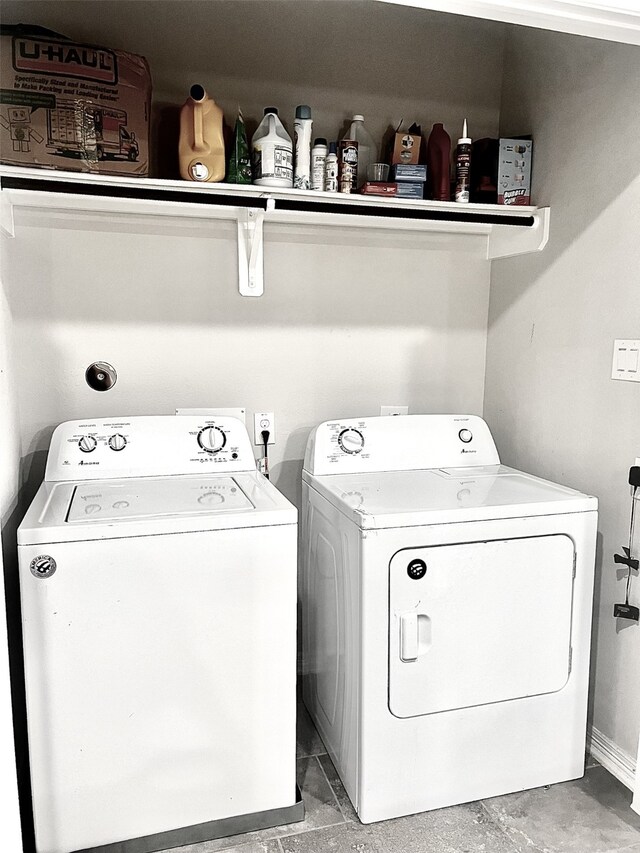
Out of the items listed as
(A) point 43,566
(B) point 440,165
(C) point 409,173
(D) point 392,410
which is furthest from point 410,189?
(A) point 43,566

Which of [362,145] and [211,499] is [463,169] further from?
[211,499]

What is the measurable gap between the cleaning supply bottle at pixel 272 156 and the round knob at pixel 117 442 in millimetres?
874

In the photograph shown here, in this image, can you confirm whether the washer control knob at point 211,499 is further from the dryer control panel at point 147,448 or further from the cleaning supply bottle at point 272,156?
the cleaning supply bottle at point 272,156

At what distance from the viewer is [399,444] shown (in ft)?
7.75

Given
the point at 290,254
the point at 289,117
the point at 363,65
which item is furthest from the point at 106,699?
the point at 363,65

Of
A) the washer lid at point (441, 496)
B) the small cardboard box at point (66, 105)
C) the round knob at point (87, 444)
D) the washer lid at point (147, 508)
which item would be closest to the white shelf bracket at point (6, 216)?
the small cardboard box at point (66, 105)

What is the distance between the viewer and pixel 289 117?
93.0 inches

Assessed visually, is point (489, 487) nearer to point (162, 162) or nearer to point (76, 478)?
point (76, 478)

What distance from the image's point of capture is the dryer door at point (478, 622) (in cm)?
180

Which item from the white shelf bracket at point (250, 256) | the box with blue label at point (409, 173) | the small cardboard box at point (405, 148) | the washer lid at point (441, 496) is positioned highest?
the small cardboard box at point (405, 148)

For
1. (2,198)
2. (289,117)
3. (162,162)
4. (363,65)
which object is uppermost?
(363,65)

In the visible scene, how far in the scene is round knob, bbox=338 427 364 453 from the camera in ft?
7.51

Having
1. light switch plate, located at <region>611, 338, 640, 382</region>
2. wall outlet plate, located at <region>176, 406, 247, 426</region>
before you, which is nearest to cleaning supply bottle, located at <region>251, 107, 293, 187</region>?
wall outlet plate, located at <region>176, 406, 247, 426</region>

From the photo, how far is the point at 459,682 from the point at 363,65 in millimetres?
2041
